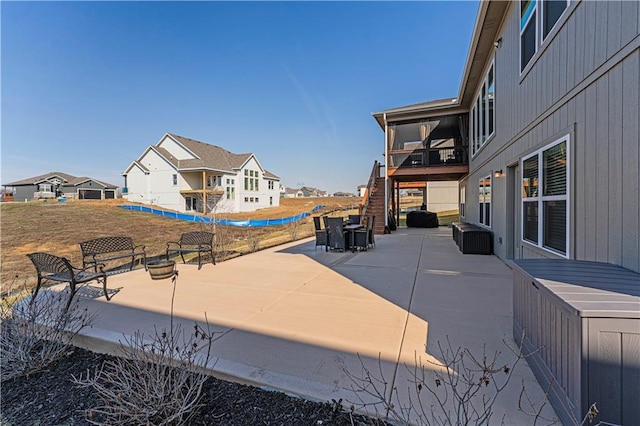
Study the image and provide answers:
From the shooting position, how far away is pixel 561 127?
3803 millimetres

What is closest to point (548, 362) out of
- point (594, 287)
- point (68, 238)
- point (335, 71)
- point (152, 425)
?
point (594, 287)

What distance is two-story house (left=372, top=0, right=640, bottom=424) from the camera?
1.54 m

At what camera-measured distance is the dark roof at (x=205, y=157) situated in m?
28.8

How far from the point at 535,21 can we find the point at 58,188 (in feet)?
188

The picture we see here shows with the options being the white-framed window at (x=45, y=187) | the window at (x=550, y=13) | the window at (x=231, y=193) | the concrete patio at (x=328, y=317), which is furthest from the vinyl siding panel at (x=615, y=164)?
the white-framed window at (x=45, y=187)

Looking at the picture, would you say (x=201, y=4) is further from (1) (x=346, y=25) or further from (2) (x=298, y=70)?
(2) (x=298, y=70)

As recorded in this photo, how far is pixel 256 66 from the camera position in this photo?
16.0m

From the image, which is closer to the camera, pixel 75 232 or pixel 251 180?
pixel 75 232

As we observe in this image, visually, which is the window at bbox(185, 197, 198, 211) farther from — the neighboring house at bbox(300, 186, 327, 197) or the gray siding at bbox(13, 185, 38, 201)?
the neighboring house at bbox(300, 186, 327, 197)

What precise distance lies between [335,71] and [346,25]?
3796mm

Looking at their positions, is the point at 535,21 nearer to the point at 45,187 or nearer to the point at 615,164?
the point at 615,164

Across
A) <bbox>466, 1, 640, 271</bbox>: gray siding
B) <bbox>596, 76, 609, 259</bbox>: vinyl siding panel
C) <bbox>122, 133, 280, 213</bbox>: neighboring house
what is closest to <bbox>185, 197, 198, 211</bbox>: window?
<bbox>122, 133, 280, 213</bbox>: neighboring house

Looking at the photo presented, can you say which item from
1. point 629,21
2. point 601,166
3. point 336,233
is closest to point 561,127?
point 601,166

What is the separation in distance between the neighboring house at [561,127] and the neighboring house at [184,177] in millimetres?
24601
